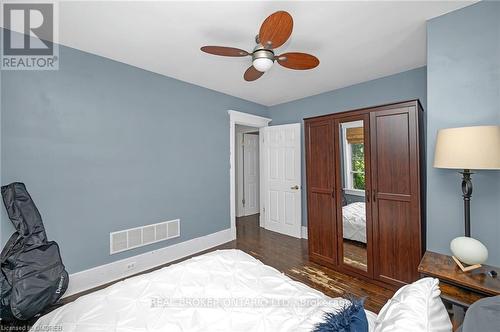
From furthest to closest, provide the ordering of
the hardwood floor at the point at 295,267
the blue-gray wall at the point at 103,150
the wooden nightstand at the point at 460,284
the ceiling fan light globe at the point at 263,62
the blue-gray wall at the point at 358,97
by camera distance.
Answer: the blue-gray wall at the point at 358,97 < the hardwood floor at the point at 295,267 < the blue-gray wall at the point at 103,150 < the ceiling fan light globe at the point at 263,62 < the wooden nightstand at the point at 460,284

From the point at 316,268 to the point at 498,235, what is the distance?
5.72 ft

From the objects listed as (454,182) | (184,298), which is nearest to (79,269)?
(184,298)

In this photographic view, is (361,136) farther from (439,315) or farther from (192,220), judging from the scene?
(192,220)

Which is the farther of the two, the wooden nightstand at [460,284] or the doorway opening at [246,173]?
the doorway opening at [246,173]

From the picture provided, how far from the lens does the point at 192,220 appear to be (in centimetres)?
331

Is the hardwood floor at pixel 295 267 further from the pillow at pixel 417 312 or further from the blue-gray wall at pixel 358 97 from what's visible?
the pillow at pixel 417 312

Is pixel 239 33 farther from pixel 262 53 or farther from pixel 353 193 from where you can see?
pixel 353 193

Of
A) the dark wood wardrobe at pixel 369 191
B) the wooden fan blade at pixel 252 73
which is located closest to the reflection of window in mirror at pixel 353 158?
the dark wood wardrobe at pixel 369 191

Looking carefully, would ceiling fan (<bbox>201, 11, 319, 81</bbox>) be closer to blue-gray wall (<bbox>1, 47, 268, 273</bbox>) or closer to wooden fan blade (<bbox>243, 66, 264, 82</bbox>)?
wooden fan blade (<bbox>243, 66, 264, 82</bbox>)

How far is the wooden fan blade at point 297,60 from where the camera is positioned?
184 cm

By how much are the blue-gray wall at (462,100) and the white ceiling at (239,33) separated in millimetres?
183

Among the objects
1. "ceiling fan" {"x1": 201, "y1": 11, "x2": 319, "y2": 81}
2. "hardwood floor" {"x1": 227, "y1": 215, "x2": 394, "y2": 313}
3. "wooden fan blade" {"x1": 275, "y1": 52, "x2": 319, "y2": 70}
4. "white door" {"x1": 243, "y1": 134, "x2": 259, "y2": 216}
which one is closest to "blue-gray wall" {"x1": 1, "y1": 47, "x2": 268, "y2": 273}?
"hardwood floor" {"x1": 227, "y1": 215, "x2": 394, "y2": 313}

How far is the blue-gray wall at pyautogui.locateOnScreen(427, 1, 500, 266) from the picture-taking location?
5.23 ft

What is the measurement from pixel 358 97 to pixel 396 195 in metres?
1.80
